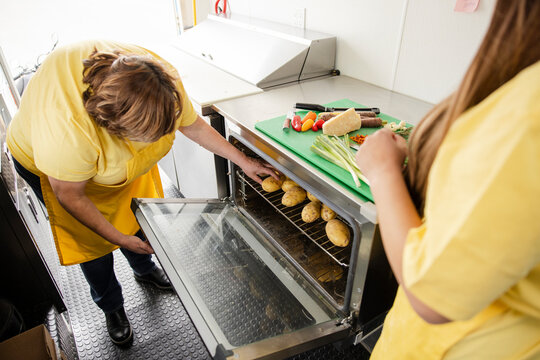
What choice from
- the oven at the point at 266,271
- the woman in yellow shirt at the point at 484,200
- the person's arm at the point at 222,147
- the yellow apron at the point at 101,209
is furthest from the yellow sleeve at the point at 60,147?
the woman in yellow shirt at the point at 484,200

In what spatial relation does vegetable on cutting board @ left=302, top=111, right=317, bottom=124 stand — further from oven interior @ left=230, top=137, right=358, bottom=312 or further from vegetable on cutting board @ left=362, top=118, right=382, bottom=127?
oven interior @ left=230, top=137, right=358, bottom=312

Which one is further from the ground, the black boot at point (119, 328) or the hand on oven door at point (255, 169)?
the hand on oven door at point (255, 169)

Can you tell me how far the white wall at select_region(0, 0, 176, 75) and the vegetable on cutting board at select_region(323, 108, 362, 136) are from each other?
8.47 ft

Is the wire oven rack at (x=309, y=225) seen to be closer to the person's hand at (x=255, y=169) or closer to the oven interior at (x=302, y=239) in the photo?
the oven interior at (x=302, y=239)

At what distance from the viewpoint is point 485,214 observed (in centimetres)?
42

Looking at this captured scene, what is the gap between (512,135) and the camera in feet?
1.31

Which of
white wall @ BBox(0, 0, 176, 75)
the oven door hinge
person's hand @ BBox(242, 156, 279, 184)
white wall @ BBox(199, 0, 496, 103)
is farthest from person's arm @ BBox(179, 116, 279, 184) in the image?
white wall @ BBox(0, 0, 176, 75)

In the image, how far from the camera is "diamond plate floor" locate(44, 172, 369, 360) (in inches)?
67.9

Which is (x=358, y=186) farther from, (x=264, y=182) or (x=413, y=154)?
(x=264, y=182)

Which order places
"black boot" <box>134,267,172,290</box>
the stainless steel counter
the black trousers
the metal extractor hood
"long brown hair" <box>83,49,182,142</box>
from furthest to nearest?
"black boot" <box>134,267,172,290</box>, the metal extractor hood, the black trousers, the stainless steel counter, "long brown hair" <box>83,49,182,142</box>

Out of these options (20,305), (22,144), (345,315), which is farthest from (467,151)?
(20,305)

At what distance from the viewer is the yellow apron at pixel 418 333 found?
2.09 feet

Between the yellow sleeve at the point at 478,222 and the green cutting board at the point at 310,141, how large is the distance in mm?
504

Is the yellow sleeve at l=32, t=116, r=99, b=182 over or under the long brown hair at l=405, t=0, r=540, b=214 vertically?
under
